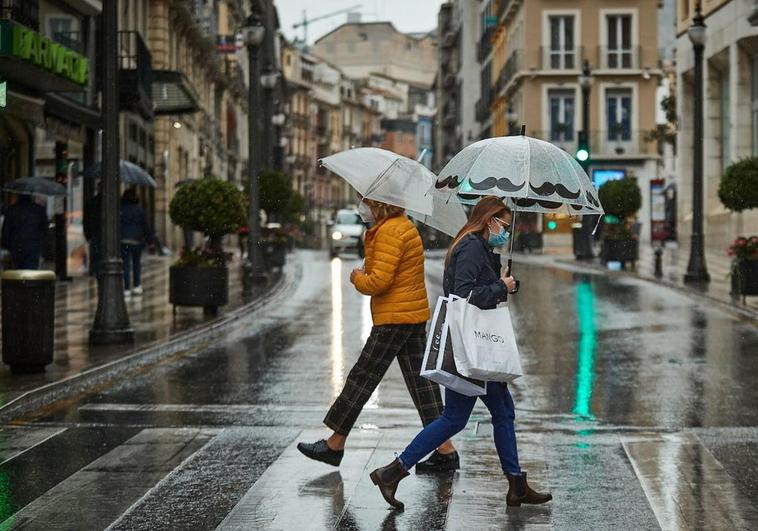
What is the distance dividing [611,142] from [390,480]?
60956 millimetres

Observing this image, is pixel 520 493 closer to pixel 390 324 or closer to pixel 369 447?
pixel 390 324

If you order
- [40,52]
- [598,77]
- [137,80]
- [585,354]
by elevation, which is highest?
[598,77]

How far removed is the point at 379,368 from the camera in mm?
8133

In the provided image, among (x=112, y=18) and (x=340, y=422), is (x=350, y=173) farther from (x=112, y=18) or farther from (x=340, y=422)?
(x=112, y=18)

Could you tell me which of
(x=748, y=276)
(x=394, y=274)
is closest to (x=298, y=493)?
(x=394, y=274)

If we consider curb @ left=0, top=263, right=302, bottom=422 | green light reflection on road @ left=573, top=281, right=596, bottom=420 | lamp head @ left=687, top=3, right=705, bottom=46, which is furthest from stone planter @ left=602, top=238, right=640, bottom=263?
curb @ left=0, top=263, right=302, bottom=422

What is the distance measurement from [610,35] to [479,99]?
25.4 m

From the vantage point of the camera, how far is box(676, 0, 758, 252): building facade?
4144cm

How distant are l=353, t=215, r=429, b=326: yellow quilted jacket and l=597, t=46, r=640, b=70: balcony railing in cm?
5985

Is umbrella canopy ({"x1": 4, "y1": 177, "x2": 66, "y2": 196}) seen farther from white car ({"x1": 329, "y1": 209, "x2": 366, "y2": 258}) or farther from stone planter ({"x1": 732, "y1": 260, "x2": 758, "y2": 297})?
white car ({"x1": 329, "y1": 209, "x2": 366, "y2": 258})

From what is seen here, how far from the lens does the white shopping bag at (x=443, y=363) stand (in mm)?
7004

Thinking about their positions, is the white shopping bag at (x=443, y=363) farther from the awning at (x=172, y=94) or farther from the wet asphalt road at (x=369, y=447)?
the awning at (x=172, y=94)

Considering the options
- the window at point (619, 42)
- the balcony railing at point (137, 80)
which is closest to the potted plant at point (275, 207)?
the balcony railing at point (137, 80)

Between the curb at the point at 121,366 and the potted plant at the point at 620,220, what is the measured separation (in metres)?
14.8
